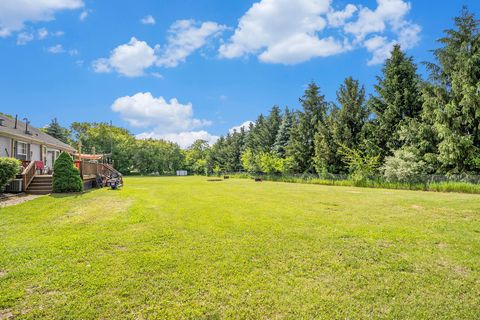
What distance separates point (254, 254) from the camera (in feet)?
17.0

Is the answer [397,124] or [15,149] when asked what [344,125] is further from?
[15,149]

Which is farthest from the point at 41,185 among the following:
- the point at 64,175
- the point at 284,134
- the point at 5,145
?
the point at 284,134

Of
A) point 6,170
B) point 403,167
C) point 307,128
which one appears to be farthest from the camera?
point 307,128

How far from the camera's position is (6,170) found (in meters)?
11.1

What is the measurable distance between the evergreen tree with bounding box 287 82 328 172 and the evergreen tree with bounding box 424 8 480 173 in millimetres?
14319

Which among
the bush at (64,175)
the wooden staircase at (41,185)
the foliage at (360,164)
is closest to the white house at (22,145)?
the wooden staircase at (41,185)

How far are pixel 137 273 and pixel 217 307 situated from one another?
1.68 m

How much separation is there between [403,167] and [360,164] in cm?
495

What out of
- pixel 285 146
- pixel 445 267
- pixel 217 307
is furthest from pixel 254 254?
pixel 285 146

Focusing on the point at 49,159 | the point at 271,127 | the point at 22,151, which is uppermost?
the point at 271,127

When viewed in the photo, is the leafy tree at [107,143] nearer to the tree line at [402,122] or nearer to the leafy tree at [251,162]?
the leafy tree at [251,162]

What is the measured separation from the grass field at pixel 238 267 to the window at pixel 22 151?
13478 millimetres

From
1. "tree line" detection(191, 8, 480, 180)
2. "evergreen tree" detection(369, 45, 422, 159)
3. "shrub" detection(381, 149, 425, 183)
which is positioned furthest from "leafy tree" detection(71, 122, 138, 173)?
"shrub" detection(381, 149, 425, 183)

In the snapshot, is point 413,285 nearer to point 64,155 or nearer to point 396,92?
point 64,155
